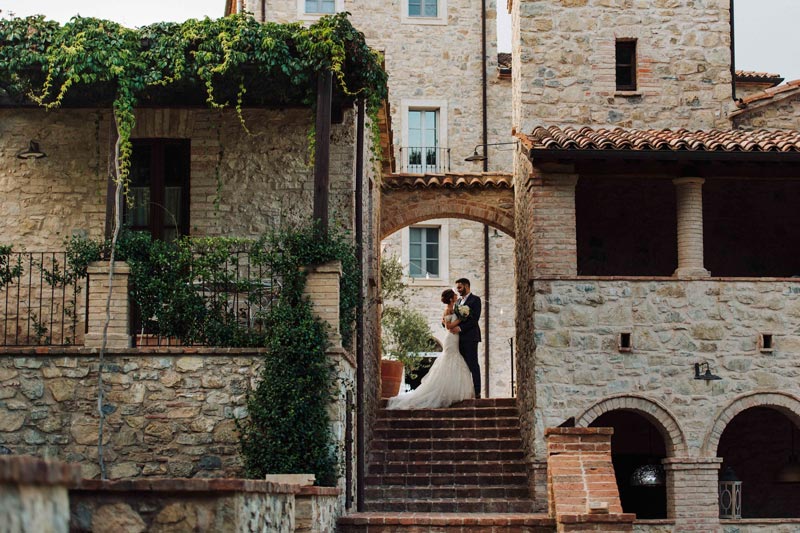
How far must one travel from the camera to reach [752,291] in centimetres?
1716

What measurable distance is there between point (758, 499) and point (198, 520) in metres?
13.9

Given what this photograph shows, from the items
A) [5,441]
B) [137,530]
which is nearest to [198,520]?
[137,530]

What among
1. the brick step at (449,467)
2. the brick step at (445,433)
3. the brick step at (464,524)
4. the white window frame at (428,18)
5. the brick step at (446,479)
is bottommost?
the brick step at (464,524)

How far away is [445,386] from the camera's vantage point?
64.1 ft

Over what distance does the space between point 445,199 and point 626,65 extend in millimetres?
3650

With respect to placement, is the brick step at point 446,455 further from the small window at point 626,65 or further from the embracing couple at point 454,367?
the small window at point 626,65

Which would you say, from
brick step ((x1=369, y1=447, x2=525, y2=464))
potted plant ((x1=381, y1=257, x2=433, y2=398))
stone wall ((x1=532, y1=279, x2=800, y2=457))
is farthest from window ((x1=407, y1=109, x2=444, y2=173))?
stone wall ((x1=532, y1=279, x2=800, y2=457))

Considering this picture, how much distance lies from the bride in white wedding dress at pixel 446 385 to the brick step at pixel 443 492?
2636 mm

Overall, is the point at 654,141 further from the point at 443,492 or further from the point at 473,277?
the point at 473,277

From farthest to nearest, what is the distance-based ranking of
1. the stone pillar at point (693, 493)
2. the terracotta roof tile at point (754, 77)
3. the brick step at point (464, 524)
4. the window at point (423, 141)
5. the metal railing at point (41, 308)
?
1. the window at point (423, 141)
2. the terracotta roof tile at point (754, 77)
3. the stone pillar at point (693, 493)
4. the brick step at point (464, 524)
5. the metal railing at point (41, 308)

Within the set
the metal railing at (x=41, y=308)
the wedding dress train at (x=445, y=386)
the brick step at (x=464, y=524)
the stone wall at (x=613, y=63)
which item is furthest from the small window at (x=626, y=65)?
the metal railing at (x=41, y=308)

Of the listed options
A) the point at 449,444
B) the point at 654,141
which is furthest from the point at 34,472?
the point at 449,444

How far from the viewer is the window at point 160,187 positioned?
49.3 feet

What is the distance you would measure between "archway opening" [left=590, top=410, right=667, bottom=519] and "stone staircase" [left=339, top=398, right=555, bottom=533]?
1.75m
